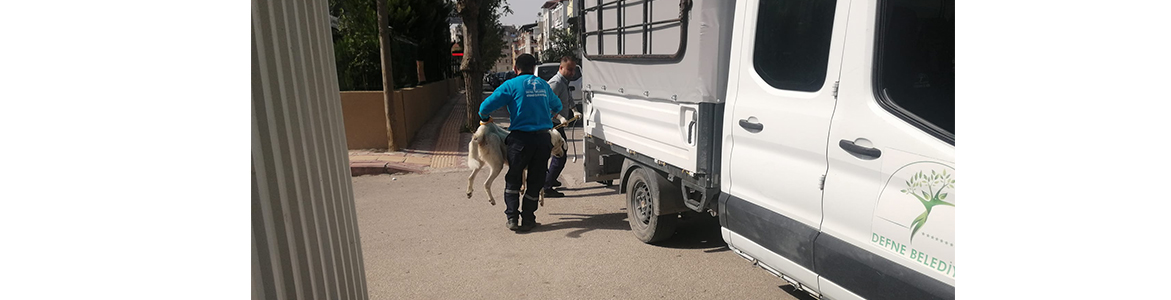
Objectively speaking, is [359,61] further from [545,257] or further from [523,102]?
[545,257]

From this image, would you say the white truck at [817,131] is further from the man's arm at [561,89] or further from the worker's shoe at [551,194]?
the worker's shoe at [551,194]

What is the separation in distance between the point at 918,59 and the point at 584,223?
3795 mm

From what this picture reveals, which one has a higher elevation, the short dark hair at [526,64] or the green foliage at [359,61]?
the short dark hair at [526,64]

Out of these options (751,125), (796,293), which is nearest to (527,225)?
→ (796,293)

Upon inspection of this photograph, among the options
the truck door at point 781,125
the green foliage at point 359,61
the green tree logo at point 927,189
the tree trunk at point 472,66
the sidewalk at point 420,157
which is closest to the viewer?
the green tree logo at point 927,189

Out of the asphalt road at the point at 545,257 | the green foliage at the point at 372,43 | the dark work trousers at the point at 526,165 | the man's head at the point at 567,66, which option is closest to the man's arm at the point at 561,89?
the man's head at the point at 567,66

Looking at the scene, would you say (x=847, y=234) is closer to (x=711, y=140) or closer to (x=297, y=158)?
(x=711, y=140)

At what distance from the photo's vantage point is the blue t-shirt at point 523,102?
19.8ft

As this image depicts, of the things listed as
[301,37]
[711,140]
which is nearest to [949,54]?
[711,140]

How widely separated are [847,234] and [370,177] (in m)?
7.42

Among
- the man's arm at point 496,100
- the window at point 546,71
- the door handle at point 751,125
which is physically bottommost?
the window at point 546,71

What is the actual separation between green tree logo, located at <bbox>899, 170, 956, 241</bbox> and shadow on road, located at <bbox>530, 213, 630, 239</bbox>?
367cm

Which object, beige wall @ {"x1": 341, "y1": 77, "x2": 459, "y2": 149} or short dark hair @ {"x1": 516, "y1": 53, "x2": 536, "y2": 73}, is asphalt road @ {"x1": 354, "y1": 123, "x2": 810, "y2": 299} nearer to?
short dark hair @ {"x1": 516, "y1": 53, "x2": 536, "y2": 73}

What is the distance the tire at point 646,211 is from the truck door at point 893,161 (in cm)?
211
